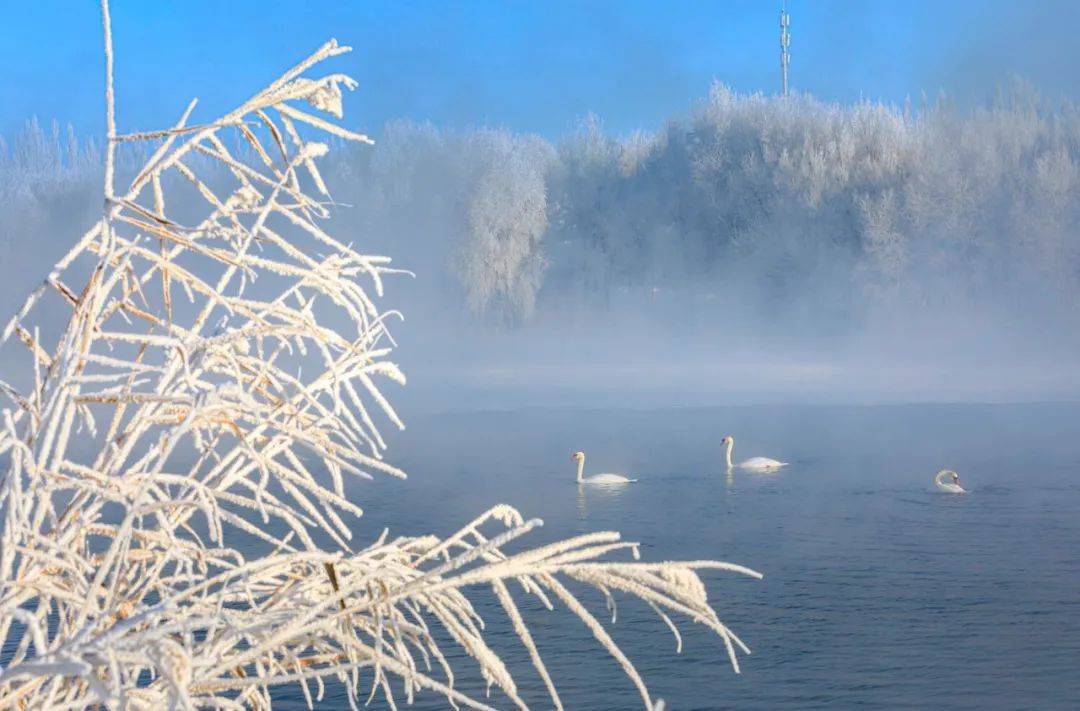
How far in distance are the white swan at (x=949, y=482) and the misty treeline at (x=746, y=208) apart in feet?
57.1

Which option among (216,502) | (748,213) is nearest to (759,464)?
(216,502)

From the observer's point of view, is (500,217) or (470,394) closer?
(470,394)

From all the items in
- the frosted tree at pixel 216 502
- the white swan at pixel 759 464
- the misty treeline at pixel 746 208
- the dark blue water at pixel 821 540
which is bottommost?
the dark blue water at pixel 821 540

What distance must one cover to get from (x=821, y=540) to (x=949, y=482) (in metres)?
3.35

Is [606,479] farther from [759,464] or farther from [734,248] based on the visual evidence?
[734,248]

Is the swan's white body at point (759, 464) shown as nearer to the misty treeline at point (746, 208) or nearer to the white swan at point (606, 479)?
the white swan at point (606, 479)

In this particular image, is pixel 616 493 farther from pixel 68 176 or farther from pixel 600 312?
pixel 68 176

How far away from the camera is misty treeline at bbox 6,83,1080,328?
107ft

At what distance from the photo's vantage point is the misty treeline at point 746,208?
3272 cm

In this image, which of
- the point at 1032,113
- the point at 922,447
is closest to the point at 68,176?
the point at 1032,113

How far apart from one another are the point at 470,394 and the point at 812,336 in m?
8.70

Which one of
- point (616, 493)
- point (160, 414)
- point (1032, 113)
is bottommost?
point (616, 493)

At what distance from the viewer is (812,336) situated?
33.7 metres

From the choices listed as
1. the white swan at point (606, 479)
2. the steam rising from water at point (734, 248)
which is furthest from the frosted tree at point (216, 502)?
the steam rising from water at point (734, 248)
